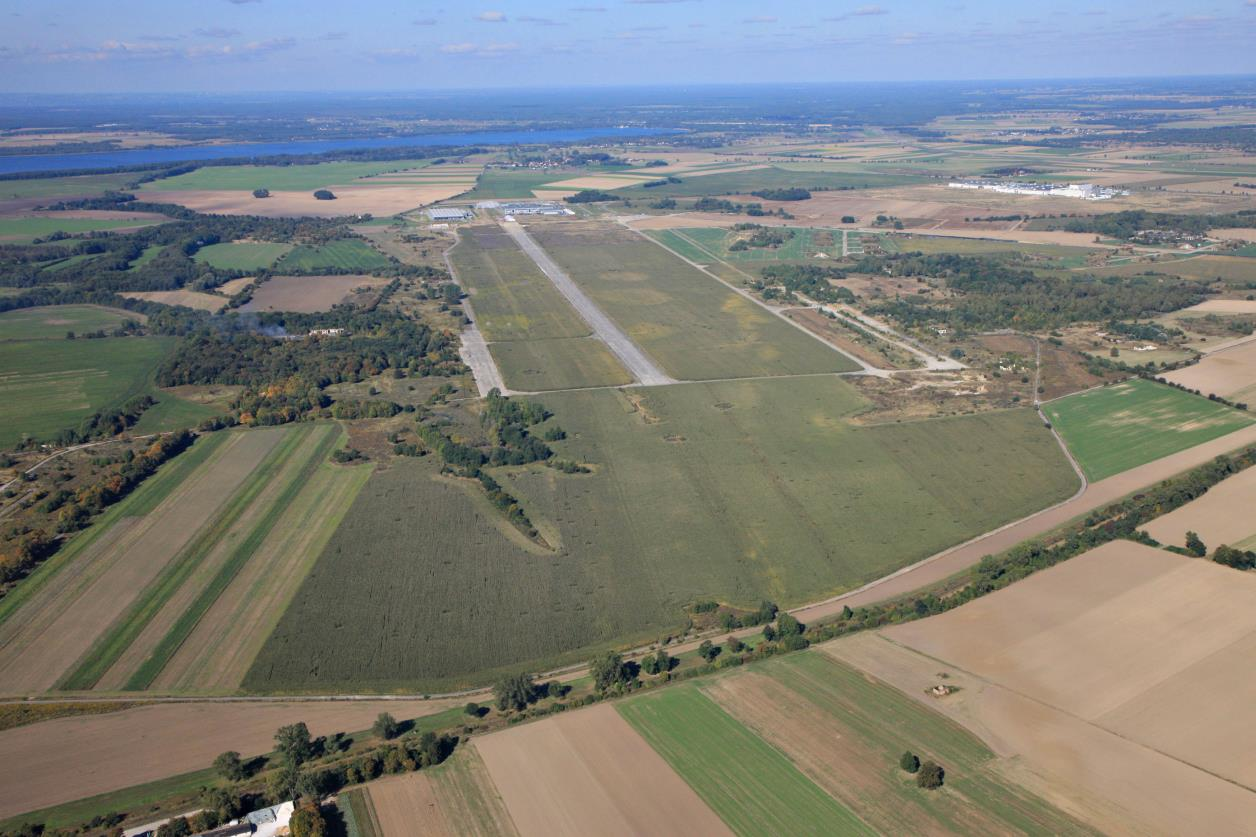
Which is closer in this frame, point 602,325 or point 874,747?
point 874,747

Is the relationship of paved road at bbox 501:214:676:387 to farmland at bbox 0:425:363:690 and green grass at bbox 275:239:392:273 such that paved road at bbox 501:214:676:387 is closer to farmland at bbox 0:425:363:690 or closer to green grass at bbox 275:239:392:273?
green grass at bbox 275:239:392:273

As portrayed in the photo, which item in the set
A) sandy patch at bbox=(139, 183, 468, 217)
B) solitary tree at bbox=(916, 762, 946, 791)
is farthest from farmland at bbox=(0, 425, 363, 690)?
sandy patch at bbox=(139, 183, 468, 217)

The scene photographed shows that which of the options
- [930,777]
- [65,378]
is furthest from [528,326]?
[930,777]

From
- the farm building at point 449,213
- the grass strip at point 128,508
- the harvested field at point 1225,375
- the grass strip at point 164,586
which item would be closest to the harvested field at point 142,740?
the grass strip at point 164,586

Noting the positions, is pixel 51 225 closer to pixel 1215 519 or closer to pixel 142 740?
pixel 142 740

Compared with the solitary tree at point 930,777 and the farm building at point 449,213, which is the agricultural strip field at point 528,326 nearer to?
the farm building at point 449,213

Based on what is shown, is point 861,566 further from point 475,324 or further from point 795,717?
point 475,324
